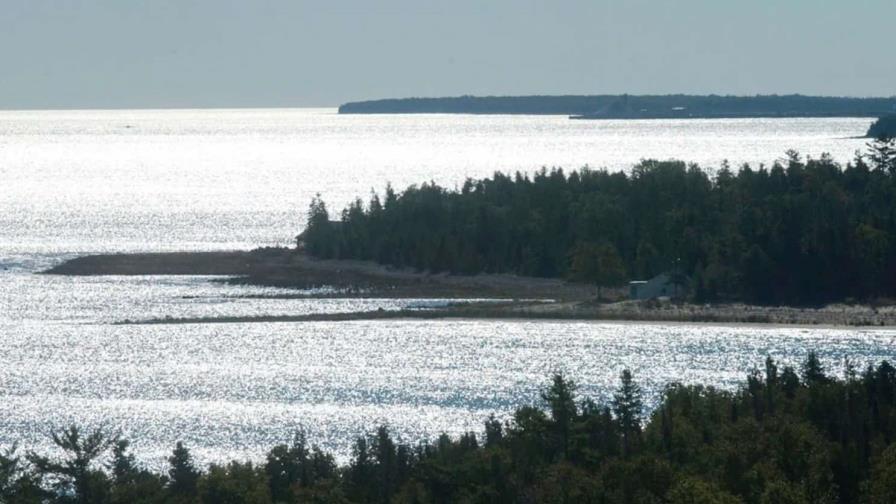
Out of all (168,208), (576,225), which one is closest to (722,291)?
(576,225)

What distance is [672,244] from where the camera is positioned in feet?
308

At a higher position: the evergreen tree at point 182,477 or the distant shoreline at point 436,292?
the evergreen tree at point 182,477

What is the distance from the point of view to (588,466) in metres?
39.8

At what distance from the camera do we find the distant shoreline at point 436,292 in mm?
80688

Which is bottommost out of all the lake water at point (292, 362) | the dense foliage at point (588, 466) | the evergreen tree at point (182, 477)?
the lake water at point (292, 362)

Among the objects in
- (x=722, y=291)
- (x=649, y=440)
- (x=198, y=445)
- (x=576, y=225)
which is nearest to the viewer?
(x=649, y=440)

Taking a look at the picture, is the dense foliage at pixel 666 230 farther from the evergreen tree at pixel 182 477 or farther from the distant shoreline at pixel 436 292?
the evergreen tree at pixel 182 477

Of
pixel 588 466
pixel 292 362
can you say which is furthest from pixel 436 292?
pixel 588 466

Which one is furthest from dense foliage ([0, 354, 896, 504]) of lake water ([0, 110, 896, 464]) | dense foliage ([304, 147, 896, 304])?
dense foliage ([304, 147, 896, 304])

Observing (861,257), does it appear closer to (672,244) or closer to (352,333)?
(672,244)

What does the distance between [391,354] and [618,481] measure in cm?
3633

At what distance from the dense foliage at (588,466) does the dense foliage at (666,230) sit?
42.9 metres

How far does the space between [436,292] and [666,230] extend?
14.2 meters

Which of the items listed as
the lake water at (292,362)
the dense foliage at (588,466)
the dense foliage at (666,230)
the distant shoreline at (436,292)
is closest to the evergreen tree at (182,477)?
the dense foliage at (588,466)
